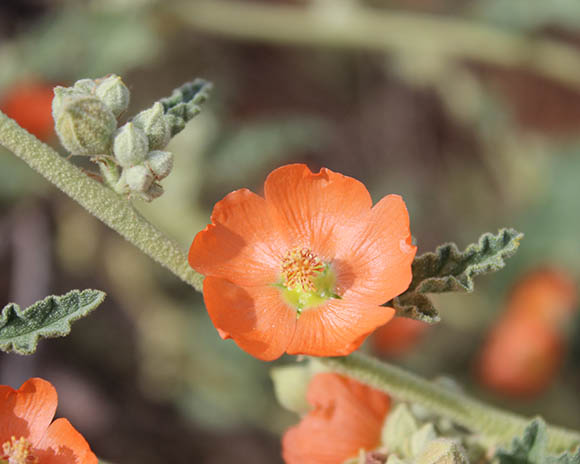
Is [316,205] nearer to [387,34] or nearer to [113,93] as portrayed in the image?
[113,93]

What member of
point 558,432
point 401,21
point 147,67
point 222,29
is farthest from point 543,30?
point 558,432

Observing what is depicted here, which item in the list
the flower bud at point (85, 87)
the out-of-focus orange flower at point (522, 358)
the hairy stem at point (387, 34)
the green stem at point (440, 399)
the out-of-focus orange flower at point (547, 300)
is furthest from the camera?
the hairy stem at point (387, 34)

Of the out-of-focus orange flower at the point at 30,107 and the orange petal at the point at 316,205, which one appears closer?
the orange petal at the point at 316,205

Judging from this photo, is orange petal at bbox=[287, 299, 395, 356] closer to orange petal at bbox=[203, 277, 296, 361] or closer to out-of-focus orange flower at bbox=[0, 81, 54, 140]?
orange petal at bbox=[203, 277, 296, 361]

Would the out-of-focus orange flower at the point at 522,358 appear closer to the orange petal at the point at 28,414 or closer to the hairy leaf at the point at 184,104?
the hairy leaf at the point at 184,104

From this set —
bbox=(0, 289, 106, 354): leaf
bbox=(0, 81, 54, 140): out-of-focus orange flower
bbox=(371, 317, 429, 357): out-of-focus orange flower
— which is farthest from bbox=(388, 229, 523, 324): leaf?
bbox=(0, 81, 54, 140): out-of-focus orange flower

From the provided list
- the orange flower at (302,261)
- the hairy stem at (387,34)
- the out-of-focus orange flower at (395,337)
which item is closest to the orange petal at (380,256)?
the orange flower at (302,261)

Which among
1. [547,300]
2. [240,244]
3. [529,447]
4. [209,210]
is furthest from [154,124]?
[547,300]
